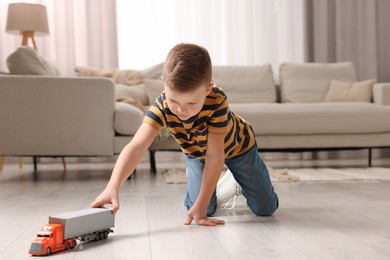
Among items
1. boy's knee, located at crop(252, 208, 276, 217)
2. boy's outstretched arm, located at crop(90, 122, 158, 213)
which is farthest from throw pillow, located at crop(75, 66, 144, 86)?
boy's outstretched arm, located at crop(90, 122, 158, 213)

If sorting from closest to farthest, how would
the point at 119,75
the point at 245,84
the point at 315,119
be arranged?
the point at 315,119 → the point at 119,75 → the point at 245,84

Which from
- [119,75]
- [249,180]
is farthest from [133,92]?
[249,180]

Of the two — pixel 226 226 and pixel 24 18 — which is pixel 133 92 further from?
pixel 226 226

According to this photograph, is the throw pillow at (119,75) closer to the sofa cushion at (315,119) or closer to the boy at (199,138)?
the sofa cushion at (315,119)

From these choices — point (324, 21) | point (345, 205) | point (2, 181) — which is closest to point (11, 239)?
point (345, 205)

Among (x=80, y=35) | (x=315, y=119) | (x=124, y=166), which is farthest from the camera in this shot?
(x=80, y=35)

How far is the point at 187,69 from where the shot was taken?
1.47 m

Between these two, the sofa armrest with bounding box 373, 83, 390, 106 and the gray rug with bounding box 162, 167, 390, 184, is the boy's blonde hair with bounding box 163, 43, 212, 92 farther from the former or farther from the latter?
the sofa armrest with bounding box 373, 83, 390, 106

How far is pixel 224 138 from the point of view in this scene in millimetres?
1783

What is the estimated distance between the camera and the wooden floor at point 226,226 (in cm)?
134

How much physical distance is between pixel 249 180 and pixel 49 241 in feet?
2.83

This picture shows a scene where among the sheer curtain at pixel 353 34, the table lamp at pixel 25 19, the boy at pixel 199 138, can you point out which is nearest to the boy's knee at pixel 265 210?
the boy at pixel 199 138

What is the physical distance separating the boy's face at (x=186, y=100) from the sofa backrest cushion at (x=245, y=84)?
3.28m

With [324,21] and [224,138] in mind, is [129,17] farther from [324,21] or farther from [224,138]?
[224,138]
